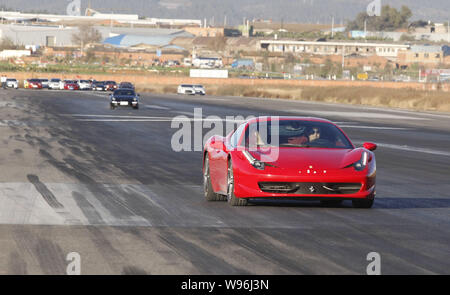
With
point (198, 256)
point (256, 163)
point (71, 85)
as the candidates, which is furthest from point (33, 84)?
point (198, 256)

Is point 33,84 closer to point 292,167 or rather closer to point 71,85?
point 71,85

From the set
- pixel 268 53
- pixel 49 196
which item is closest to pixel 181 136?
pixel 49 196

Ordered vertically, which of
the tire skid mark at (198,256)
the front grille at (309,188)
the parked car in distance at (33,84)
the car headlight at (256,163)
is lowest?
the parked car in distance at (33,84)

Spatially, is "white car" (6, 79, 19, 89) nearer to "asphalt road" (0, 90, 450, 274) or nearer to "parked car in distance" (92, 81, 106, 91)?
"parked car in distance" (92, 81, 106, 91)

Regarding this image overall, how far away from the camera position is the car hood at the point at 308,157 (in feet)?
43.5

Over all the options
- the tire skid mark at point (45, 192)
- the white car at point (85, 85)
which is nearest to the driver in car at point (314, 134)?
the tire skid mark at point (45, 192)

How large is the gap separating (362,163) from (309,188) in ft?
3.02

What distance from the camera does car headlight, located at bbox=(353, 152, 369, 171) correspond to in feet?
43.8

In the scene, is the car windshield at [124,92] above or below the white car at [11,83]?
above

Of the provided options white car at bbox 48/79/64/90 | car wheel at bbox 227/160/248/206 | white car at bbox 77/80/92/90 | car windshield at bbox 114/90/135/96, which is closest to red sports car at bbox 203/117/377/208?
car wheel at bbox 227/160/248/206

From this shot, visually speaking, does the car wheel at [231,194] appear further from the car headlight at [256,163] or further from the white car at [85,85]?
the white car at [85,85]

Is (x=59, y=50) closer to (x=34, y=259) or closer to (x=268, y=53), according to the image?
(x=268, y=53)

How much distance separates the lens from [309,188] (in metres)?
13.1
